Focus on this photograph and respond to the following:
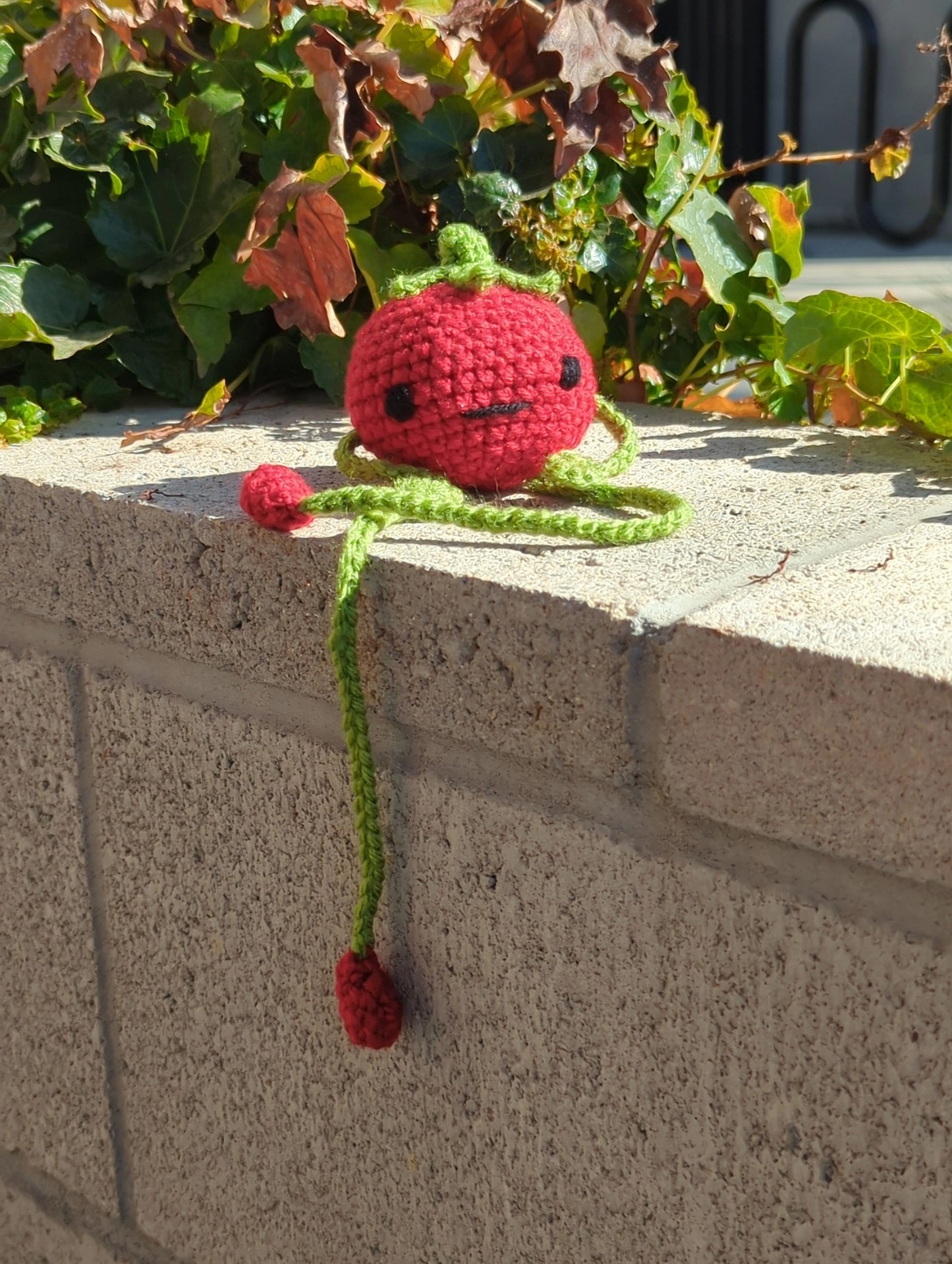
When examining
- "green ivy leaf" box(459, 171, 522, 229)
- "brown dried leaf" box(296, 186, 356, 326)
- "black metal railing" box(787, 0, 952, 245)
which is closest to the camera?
"brown dried leaf" box(296, 186, 356, 326)

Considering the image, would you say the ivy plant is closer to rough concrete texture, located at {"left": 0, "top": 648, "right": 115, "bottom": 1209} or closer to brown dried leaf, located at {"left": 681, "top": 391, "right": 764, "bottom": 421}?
brown dried leaf, located at {"left": 681, "top": 391, "right": 764, "bottom": 421}

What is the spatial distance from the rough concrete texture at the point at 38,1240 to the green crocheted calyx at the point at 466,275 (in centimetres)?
88

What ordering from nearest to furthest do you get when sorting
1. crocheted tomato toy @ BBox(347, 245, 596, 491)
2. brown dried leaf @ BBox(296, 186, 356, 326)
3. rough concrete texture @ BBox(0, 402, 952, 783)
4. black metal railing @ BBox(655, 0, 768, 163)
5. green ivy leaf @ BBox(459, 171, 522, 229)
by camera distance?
1. rough concrete texture @ BBox(0, 402, 952, 783)
2. crocheted tomato toy @ BBox(347, 245, 596, 491)
3. brown dried leaf @ BBox(296, 186, 356, 326)
4. green ivy leaf @ BBox(459, 171, 522, 229)
5. black metal railing @ BBox(655, 0, 768, 163)

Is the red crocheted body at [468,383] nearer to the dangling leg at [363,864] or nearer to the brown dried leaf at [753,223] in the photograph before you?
the dangling leg at [363,864]

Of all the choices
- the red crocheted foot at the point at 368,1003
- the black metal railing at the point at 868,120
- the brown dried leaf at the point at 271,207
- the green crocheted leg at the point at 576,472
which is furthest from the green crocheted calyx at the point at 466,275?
the black metal railing at the point at 868,120

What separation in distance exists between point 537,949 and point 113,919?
1.42 feet

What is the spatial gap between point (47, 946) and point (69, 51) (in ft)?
2.57

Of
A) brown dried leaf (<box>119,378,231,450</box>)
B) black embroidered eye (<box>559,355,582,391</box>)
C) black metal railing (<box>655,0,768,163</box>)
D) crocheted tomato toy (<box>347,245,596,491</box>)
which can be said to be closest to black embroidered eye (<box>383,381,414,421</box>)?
crocheted tomato toy (<box>347,245,596,491</box>)

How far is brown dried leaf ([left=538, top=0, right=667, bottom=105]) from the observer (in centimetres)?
112

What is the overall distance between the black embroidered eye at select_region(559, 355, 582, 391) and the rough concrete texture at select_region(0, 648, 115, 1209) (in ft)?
1.55

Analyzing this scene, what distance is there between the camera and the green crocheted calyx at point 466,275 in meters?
0.89

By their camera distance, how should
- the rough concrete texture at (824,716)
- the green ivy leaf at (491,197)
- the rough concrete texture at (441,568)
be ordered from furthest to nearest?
the green ivy leaf at (491,197)
the rough concrete texture at (441,568)
the rough concrete texture at (824,716)

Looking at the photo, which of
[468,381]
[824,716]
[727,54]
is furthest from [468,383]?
[727,54]

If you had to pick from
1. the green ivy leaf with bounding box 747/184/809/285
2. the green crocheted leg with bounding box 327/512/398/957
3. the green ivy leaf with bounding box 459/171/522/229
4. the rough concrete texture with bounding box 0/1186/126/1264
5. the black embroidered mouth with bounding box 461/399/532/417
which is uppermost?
the green ivy leaf with bounding box 459/171/522/229
